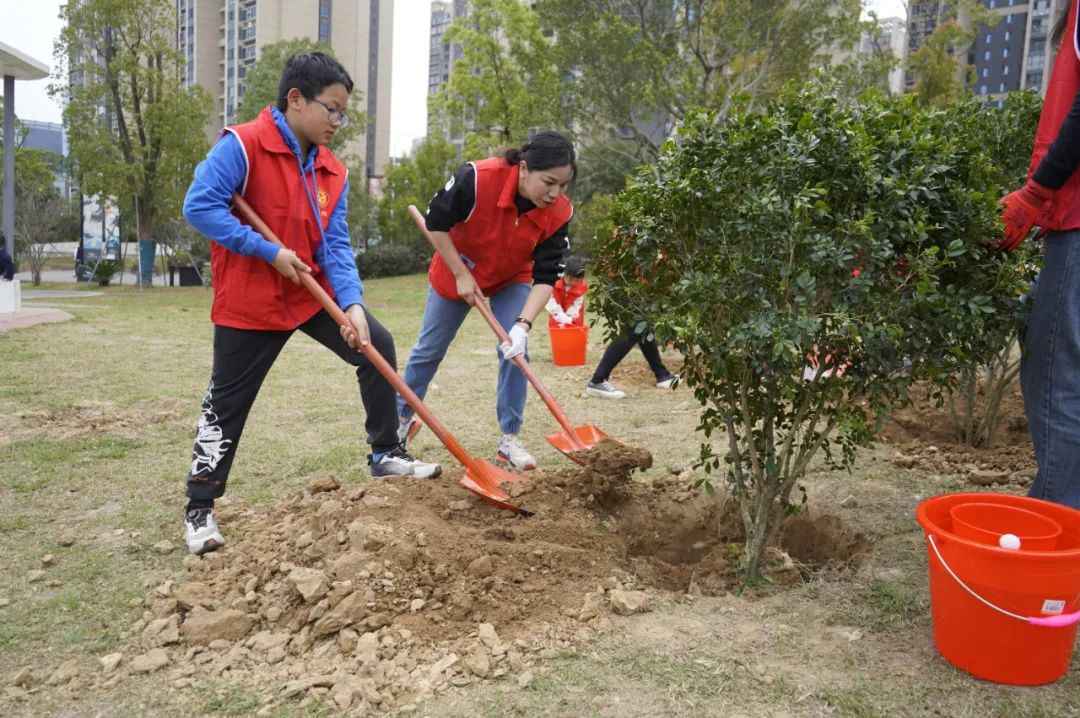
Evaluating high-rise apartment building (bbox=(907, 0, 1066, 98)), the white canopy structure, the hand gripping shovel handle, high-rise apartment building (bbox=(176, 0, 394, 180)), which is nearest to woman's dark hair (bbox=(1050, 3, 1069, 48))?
the hand gripping shovel handle

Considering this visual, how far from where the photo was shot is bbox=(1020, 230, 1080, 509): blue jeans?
2.54m

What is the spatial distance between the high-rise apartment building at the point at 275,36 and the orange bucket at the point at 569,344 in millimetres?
57560

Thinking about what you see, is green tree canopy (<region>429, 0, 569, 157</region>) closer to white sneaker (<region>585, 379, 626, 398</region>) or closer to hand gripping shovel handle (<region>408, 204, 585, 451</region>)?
white sneaker (<region>585, 379, 626, 398</region>)

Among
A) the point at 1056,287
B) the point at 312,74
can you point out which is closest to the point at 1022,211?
the point at 1056,287

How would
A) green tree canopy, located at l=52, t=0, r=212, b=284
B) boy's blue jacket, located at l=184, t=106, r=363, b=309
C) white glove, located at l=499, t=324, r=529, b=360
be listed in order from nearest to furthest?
boy's blue jacket, located at l=184, t=106, r=363, b=309 → white glove, located at l=499, t=324, r=529, b=360 → green tree canopy, located at l=52, t=0, r=212, b=284

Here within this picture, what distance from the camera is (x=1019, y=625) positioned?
2.12 metres

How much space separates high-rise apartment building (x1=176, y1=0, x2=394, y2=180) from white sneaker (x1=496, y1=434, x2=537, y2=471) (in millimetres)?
61076

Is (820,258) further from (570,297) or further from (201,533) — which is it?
(570,297)

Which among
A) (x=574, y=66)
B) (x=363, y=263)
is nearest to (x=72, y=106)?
(x=363, y=263)

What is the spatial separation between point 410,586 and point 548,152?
192 cm

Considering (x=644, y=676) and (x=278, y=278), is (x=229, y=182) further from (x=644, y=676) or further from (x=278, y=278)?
(x=644, y=676)

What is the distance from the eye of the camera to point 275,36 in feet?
210

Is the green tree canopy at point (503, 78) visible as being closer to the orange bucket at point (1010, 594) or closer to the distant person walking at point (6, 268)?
the distant person walking at point (6, 268)

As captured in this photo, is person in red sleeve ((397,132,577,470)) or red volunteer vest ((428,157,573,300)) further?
red volunteer vest ((428,157,573,300))
